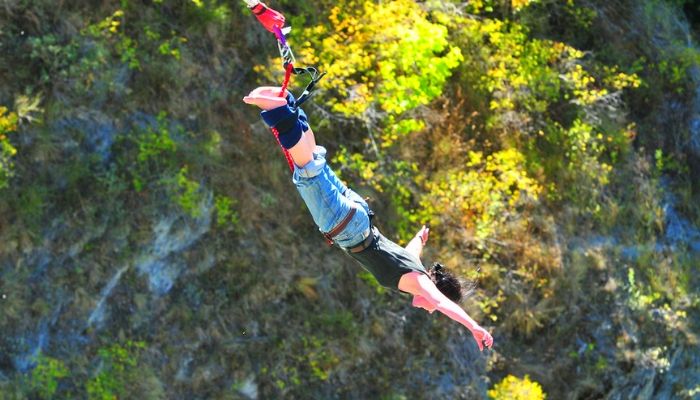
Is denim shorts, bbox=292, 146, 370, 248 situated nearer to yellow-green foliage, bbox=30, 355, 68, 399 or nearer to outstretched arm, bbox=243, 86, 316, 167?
outstretched arm, bbox=243, 86, 316, 167

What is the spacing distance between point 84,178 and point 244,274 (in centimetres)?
200

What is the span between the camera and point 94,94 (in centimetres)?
810

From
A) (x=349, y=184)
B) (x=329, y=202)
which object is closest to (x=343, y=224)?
(x=329, y=202)

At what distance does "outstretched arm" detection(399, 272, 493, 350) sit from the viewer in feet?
16.5

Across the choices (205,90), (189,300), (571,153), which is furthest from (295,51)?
(571,153)

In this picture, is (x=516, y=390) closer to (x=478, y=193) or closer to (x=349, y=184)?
(x=478, y=193)

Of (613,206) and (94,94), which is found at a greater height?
(94,94)

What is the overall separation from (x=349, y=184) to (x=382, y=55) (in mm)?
1531

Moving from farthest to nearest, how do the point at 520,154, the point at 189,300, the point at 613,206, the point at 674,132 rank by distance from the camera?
1. the point at 674,132
2. the point at 613,206
3. the point at 520,154
4. the point at 189,300

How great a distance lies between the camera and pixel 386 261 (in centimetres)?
527

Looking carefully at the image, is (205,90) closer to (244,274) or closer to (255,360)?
(244,274)

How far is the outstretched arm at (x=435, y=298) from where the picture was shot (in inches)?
198

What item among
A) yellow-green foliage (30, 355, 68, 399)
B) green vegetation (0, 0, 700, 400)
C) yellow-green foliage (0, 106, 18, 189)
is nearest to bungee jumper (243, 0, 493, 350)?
green vegetation (0, 0, 700, 400)

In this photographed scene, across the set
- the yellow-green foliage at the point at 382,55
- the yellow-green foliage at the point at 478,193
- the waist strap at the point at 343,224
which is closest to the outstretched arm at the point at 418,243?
the waist strap at the point at 343,224
